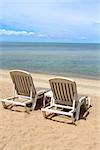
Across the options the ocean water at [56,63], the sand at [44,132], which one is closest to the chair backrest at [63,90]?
the sand at [44,132]

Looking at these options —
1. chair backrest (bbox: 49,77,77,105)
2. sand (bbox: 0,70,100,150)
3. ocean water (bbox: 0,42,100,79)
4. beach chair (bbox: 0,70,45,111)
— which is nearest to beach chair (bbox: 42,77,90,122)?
chair backrest (bbox: 49,77,77,105)

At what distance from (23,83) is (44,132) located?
1490mm

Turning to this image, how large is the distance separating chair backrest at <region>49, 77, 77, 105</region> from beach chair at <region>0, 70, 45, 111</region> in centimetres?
56

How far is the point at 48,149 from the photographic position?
11.4 feet

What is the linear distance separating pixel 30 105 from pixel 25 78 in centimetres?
67

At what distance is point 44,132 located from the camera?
4086 mm

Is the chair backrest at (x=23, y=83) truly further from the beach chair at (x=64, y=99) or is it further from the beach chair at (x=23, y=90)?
the beach chair at (x=64, y=99)

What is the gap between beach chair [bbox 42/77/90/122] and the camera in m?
4.63

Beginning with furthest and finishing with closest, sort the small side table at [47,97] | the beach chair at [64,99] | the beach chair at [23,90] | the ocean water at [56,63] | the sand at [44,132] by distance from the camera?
1. the ocean water at [56,63]
2. the small side table at [47,97]
3. the beach chair at [23,90]
4. the beach chair at [64,99]
5. the sand at [44,132]

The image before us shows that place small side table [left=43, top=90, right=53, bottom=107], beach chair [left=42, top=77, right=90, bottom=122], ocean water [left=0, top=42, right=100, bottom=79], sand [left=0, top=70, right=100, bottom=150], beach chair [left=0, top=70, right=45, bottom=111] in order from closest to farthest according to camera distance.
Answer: sand [left=0, top=70, right=100, bottom=150]
beach chair [left=42, top=77, right=90, bottom=122]
beach chair [left=0, top=70, right=45, bottom=111]
small side table [left=43, top=90, right=53, bottom=107]
ocean water [left=0, top=42, right=100, bottom=79]

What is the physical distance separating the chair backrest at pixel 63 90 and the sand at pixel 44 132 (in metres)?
0.33

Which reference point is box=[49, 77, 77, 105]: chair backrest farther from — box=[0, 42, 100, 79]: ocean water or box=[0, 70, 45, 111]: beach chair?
box=[0, 42, 100, 79]: ocean water

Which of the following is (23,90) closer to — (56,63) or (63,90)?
(63,90)

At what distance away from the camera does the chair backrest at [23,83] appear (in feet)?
17.0
